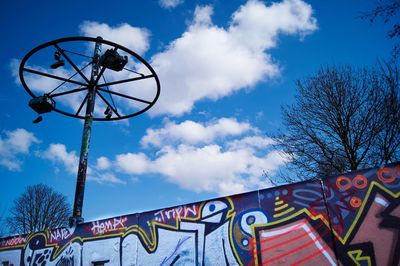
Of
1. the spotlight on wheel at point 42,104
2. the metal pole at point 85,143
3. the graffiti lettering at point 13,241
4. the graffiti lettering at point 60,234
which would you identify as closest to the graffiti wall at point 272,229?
the graffiti lettering at point 60,234

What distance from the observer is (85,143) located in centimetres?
764

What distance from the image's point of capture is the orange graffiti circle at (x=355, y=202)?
4086 mm

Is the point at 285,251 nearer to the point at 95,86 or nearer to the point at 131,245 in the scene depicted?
the point at 131,245

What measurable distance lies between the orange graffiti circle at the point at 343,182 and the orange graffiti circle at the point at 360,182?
8 centimetres

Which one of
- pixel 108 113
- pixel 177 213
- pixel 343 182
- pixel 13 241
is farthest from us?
pixel 108 113

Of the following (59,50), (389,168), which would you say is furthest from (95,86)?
(389,168)

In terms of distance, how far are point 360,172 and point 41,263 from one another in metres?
7.71

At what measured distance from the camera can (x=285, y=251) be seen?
4332 millimetres

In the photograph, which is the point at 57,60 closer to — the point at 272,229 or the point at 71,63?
the point at 71,63

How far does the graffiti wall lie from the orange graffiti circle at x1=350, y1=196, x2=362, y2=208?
13mm

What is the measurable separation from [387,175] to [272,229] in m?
1.86

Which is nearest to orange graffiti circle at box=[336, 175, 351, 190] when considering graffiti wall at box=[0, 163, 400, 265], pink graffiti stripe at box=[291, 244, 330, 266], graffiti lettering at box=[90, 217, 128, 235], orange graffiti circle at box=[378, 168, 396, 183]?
graffiti wall at box=[0, 163, 400, 265]

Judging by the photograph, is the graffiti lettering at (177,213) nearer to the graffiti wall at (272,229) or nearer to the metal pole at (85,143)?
the graffiti wall at (272,229)

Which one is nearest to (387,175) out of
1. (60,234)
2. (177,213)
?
(177,213)
